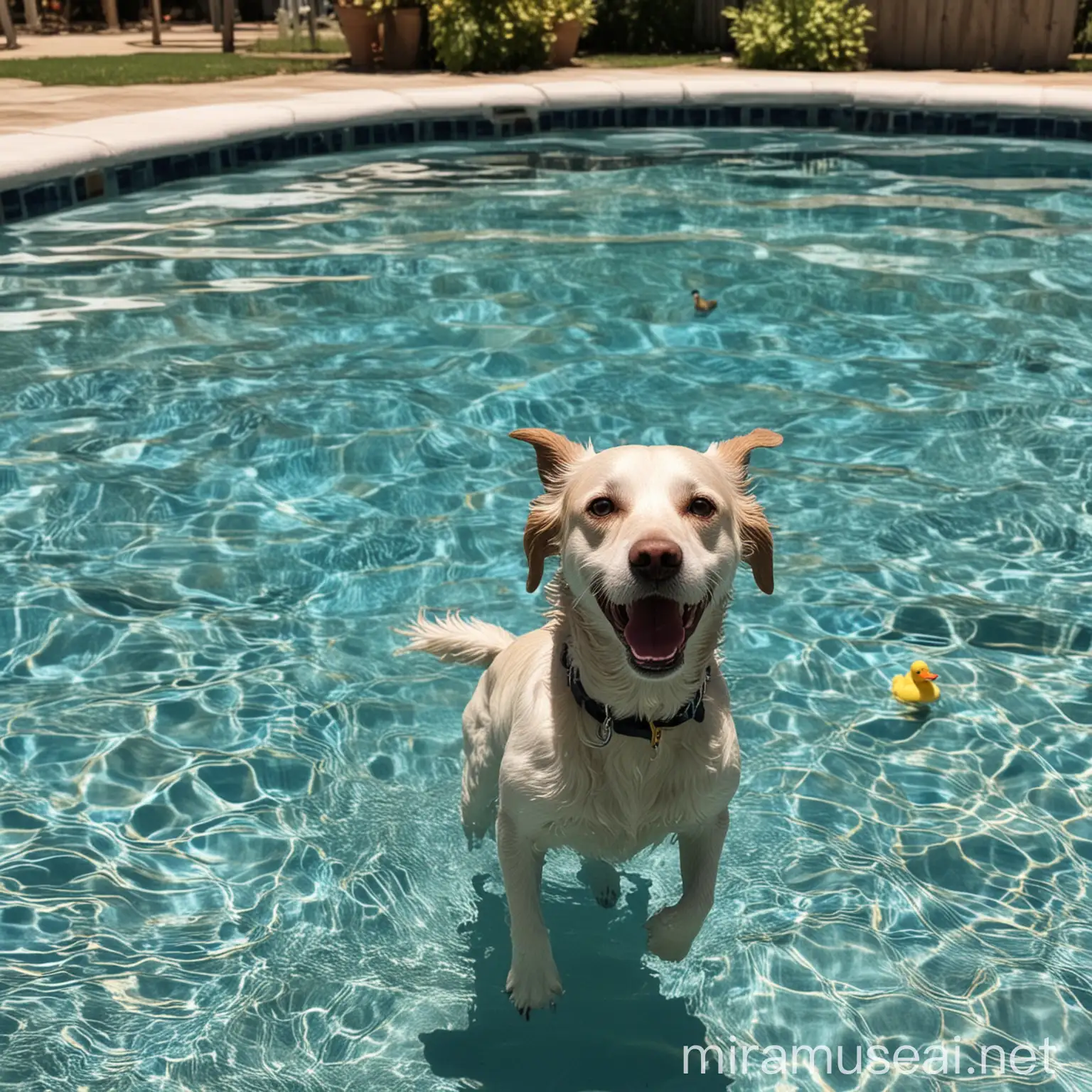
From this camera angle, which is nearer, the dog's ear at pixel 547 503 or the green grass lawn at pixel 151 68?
the dog's ear at pixel 547 503

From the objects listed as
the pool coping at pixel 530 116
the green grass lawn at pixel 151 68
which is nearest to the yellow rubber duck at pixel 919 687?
the pool coping at pixel 530 116

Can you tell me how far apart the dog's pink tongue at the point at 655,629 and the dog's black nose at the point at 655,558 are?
5.7 inches

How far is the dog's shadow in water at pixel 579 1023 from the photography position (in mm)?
3516

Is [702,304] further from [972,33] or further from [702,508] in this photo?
[972,33]

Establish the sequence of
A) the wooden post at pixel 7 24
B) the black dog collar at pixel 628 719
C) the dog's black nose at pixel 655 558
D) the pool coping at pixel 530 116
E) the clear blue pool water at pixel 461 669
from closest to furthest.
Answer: the dog's black nose at pixel 655 558, the black dog collar at pixel 628 719, the clear blue pool water at pixel 461 669, the pool coping at pixel 530 116, the wooden post at pixel 7 24

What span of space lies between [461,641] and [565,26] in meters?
17.7

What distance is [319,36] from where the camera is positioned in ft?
84.5

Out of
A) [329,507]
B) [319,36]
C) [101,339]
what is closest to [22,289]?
[101,339]

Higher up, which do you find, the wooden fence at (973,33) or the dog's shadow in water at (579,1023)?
the wooden fence at (973,33)

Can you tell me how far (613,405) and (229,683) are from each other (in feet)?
12.2

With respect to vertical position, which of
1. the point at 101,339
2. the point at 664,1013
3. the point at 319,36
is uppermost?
the point at 319,36

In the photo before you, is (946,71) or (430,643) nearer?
(430,643)

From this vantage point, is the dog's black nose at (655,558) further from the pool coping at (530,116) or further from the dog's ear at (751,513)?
the pool coping at (530,116)

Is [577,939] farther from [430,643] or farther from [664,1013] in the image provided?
[430,643]
